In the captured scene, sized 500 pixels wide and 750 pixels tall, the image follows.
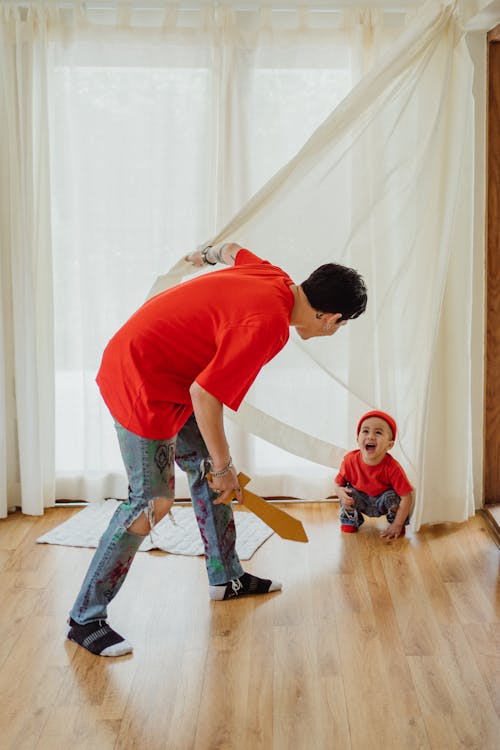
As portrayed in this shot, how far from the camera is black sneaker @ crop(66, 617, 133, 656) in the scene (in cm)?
247

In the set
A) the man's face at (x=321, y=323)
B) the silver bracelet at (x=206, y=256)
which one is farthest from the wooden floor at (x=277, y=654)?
the silver bracelet at (x=206, y=256)

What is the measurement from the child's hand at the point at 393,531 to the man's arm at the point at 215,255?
1.19 meters

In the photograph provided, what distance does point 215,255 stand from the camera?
2869 millimetres

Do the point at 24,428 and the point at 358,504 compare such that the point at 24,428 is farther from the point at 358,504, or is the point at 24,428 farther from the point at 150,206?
→ the point at 358,504

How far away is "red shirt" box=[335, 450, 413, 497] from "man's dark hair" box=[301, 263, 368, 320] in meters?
1.17

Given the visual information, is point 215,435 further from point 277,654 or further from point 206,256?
point 206,256

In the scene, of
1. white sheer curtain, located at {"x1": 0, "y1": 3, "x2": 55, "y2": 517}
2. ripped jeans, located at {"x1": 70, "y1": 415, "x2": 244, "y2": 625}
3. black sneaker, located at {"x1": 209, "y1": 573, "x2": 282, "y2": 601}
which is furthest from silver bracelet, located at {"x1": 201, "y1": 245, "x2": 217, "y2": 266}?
black sneaker, located at {"x1": 209, "y1": 573, "x2": 282, "y2": 601}

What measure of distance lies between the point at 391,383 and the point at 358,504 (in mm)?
487

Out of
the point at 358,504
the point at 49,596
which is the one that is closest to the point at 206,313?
the point at 49,596

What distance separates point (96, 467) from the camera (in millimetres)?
3715

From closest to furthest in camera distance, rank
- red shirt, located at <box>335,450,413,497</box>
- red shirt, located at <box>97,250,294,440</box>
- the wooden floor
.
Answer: the wooden floor
red shirt, located at <box>97,250,294,440</box>
red shirt, located at <box>335,450,413,497</box>

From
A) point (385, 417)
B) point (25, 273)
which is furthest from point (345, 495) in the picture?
point (25, 273)

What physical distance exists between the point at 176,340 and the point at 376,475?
1290mm

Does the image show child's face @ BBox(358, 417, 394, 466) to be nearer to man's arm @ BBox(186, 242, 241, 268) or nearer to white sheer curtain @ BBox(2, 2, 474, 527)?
white sheer curtain @ BBox(2, 2, 474, 527)
